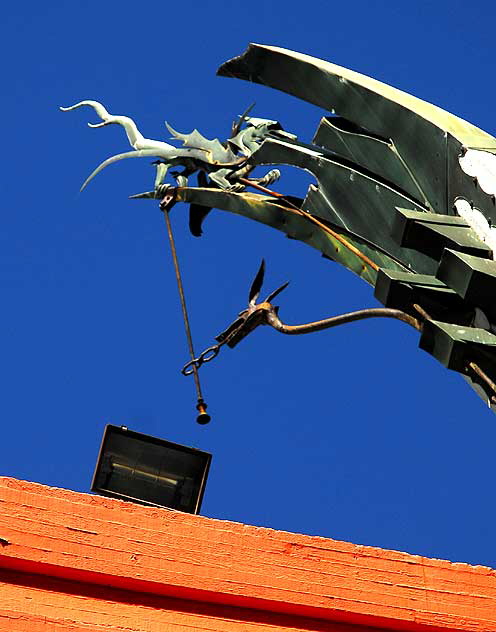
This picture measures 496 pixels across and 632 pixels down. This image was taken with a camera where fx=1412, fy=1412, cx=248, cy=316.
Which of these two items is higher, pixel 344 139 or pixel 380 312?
pixel 344 139

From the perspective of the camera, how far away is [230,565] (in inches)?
214

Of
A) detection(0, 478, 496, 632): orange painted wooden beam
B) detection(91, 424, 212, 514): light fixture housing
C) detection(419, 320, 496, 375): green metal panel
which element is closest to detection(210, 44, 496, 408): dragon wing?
detection(419, 320, 496, 375): green metal panel

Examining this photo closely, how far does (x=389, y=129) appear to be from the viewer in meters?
7.88

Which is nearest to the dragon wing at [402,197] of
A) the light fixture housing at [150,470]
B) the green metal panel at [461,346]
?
the green metal panel at [461,346]

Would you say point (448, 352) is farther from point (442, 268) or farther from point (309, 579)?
point (309, 579)

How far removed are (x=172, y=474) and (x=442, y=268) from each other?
1654 mm

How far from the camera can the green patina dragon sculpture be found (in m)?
6.74

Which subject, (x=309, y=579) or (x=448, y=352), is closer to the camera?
(x=309, y=579)

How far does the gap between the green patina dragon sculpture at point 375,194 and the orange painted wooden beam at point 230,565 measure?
3.82 ft

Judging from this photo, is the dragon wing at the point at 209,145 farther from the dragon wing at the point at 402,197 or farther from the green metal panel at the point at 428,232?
the green metal panel at the point at 428,232

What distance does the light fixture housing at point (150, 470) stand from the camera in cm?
677

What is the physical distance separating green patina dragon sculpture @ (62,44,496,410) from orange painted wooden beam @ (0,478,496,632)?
45.9 inches

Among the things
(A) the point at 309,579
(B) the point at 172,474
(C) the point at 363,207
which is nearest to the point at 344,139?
(C) the point at 363,207

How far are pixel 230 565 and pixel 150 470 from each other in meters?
1.54
